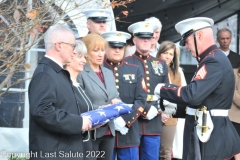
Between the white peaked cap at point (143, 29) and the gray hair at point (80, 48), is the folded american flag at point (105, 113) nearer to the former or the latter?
the gray hair at point (80, 48)

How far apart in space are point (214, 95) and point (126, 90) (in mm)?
1421

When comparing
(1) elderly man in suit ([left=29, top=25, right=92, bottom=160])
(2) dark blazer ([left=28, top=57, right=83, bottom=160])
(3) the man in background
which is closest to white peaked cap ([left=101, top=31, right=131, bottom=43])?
(3) the man in background

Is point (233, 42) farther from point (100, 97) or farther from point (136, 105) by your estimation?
point (100, 97)

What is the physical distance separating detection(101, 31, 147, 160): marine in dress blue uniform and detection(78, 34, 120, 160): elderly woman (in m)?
0.53

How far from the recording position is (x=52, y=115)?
413 cm

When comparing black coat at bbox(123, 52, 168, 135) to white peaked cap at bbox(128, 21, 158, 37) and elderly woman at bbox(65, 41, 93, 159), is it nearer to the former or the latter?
white peaked cap at bbox(128, 21, 158, 37)

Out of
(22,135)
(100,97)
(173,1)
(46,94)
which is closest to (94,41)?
(100,97)

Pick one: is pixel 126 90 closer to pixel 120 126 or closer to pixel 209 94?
pixel 120 126

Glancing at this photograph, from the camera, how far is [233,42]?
40.3 ft

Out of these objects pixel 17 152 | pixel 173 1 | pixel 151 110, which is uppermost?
pixel 173 1

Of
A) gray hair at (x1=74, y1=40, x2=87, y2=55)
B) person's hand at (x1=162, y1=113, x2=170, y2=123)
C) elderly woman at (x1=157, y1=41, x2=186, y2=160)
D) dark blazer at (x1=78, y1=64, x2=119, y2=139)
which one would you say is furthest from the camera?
elderly woman at (x1=157, y1=41, x2=186, y2=160)

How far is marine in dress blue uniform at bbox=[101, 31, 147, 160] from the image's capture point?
614cm

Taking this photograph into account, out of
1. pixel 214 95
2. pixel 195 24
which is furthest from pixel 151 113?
pixel 195 24

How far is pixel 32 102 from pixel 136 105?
85.1 inches
